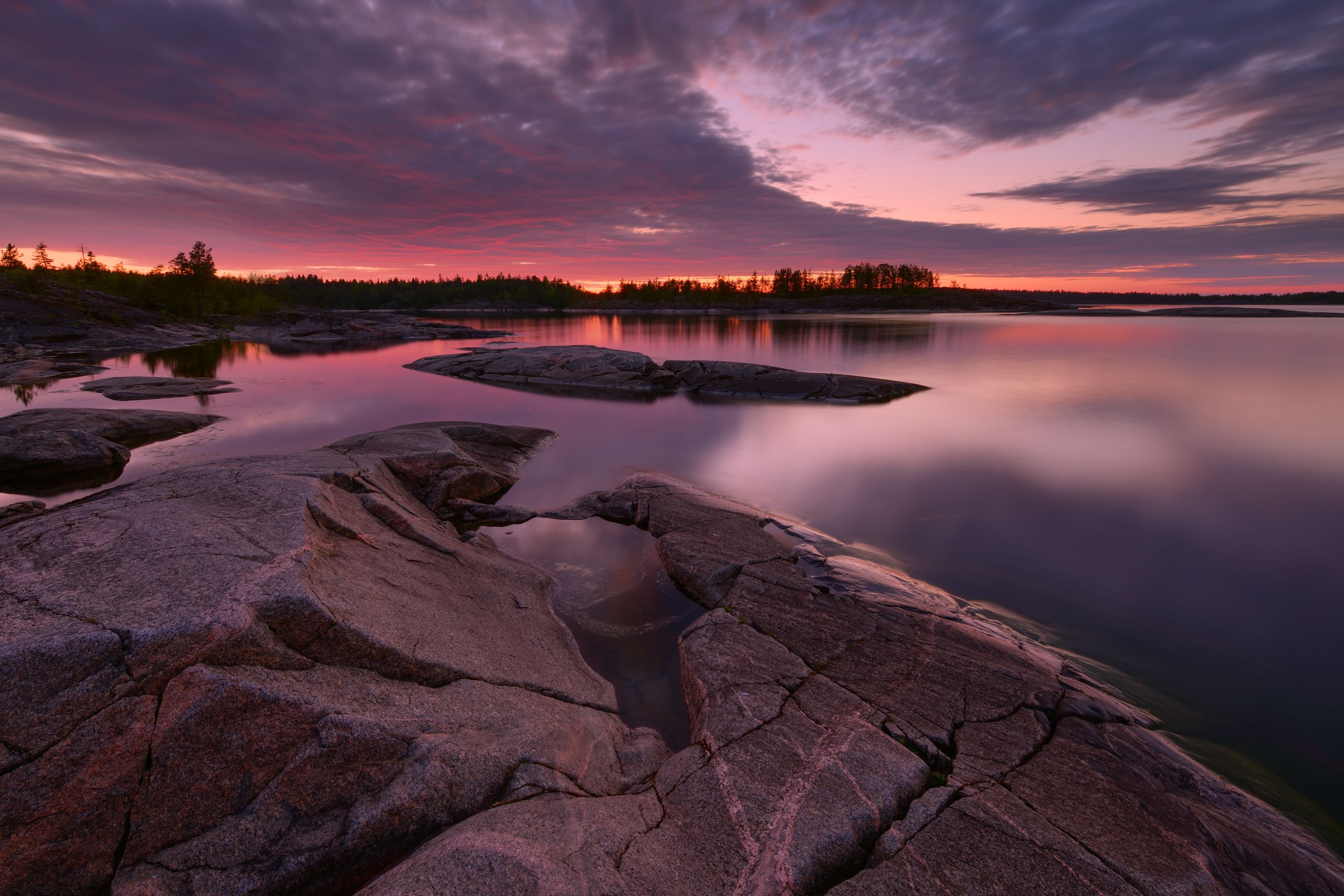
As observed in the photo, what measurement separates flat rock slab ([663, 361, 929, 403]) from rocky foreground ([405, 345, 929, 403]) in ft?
0.11

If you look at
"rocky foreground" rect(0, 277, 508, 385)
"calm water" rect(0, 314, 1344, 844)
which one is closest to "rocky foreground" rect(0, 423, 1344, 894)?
"calm water" rect(0, 314, 1344, 844)

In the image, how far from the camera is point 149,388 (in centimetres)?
2170

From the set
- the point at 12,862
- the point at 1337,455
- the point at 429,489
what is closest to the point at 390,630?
the point at 12,862

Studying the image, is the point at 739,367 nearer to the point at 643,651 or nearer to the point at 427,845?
the point at 643,651

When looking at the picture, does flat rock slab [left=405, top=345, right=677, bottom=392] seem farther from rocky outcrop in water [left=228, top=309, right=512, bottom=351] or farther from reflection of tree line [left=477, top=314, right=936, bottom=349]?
rocky outcrop in water [left=228, top=309, right=512, bottom=351]

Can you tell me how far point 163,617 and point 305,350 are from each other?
52.3m

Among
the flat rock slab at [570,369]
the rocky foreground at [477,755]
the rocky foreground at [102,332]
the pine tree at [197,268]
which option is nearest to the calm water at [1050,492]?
the rocky foreground at [477,755]

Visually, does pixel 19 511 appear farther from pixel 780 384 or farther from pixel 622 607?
pixel 780 384

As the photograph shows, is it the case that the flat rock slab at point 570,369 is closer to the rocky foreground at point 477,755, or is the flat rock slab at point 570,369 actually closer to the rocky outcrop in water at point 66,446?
the rocky outcrop in water at point 66,446

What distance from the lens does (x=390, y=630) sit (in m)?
4.65

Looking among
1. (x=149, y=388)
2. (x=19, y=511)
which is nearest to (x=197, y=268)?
(x=149, y=388)

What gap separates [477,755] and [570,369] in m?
26.7

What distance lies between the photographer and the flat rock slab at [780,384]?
24031mm

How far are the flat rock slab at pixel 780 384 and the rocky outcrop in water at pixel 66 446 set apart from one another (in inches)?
835
